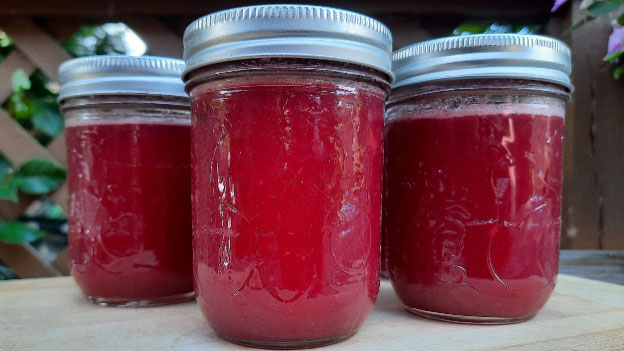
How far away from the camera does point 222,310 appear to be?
0.52 metres

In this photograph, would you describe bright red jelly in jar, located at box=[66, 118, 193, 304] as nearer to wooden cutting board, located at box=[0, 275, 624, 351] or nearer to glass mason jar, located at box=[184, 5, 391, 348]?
wooden cutting board, located at box=[0, 275, 624, 351]

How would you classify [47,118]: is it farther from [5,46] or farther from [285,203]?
[285,203]

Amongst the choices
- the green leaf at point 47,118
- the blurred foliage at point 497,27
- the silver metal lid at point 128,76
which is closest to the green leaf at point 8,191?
the green leaf at point 47,118

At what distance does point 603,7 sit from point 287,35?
0.66m

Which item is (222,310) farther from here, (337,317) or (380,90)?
(380,90)

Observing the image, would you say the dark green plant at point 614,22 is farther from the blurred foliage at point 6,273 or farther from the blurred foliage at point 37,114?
the blurred foliage at point 6,273

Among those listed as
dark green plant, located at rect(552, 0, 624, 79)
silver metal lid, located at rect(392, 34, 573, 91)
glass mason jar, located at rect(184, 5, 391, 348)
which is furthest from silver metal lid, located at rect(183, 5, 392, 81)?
dark green plant, located at rect(552, 0, 624, 79)

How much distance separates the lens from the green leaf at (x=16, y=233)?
1045 mm

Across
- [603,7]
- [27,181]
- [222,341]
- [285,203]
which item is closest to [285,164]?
[285,203]

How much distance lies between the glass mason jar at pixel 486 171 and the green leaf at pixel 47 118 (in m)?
0.85

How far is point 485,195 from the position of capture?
585 mm

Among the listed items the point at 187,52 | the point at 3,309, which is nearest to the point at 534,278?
the point at 187,52

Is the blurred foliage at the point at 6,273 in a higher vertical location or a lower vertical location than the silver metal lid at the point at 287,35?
lower

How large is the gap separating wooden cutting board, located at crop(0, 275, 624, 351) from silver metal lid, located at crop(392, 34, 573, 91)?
289 millimetres
